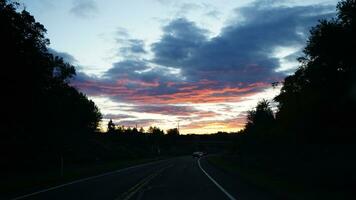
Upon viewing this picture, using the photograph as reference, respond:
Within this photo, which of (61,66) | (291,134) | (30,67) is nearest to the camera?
(30,67)

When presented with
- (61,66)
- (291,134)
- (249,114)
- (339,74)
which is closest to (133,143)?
(249,114)

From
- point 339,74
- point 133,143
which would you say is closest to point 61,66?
point 339,74

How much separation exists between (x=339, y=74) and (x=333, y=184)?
21.6m

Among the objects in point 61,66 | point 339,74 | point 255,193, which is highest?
point 61,66

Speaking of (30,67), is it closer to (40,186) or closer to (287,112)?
(40,186)

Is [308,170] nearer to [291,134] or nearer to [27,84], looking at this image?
[27,84]

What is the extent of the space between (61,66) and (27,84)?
76.7 ft

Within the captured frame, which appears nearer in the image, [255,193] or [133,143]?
[255,193]

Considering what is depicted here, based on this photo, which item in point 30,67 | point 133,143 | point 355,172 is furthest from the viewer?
point 133,143

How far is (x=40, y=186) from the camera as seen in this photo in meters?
25.2

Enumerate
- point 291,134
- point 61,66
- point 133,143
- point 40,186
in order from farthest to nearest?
point 133,143 < point 61,66 < point 291,134 < point 40,186

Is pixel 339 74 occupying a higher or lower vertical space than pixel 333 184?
higher

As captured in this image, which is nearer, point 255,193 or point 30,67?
point 255,193

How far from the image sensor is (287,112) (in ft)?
174
